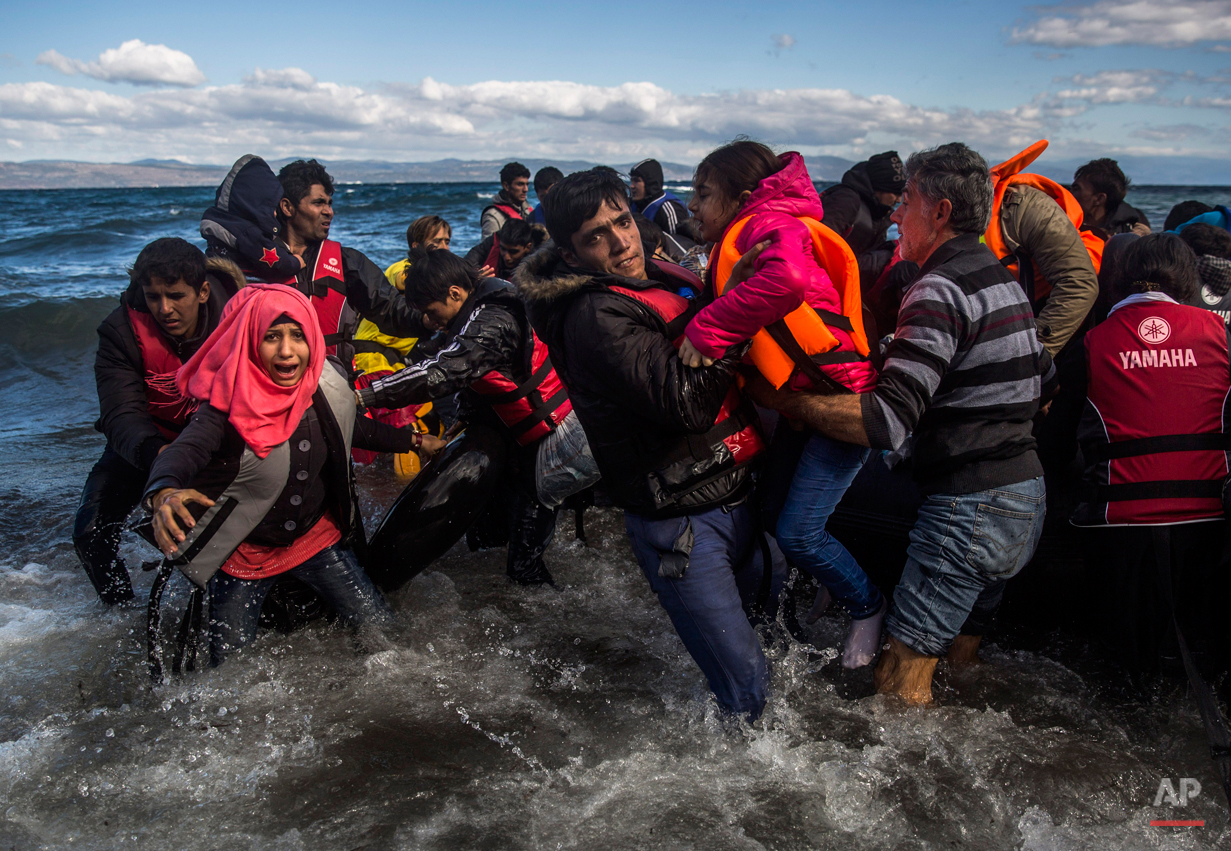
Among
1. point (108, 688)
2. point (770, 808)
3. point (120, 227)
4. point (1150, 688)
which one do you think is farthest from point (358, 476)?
point (120, 227)

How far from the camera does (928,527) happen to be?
2.83 metres

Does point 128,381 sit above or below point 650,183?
below

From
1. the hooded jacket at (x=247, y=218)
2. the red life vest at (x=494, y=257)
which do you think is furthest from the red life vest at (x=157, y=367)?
the red life vest at (x=494, y=257)

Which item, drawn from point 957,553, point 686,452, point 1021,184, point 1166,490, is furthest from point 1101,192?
point 686,452

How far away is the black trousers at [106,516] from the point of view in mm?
4152

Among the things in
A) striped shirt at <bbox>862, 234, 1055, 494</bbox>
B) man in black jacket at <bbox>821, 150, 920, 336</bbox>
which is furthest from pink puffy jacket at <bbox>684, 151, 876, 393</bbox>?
man in black jacket at <bbox>821, 150, 920, 336</bbox>

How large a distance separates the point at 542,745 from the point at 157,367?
2.61 m

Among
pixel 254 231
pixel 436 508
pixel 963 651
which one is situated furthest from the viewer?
pixel 254 231

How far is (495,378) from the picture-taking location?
4.02 meters

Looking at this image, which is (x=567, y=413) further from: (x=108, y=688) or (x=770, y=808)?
(x=108, y=688)

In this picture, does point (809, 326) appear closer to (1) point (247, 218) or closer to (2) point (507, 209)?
(1) point (247, 218)

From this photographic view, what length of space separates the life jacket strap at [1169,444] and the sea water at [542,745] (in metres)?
1.12

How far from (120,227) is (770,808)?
1391 inches

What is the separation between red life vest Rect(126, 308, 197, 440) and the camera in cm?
388
